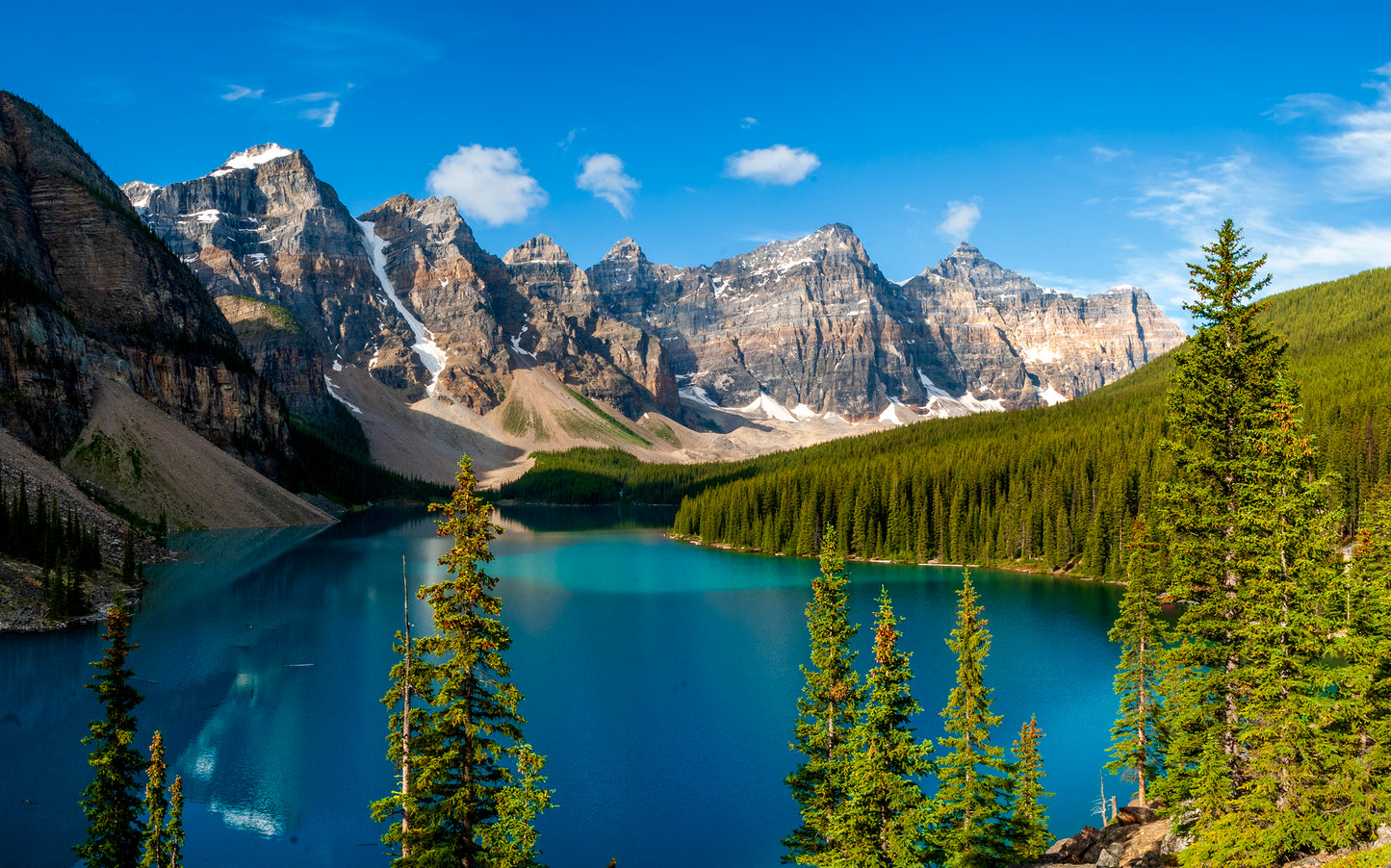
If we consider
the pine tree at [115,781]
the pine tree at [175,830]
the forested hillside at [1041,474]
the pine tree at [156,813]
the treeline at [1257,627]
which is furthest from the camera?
the forested hillside at [1041,474]

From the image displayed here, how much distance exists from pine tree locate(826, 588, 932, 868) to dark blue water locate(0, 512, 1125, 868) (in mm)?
8730

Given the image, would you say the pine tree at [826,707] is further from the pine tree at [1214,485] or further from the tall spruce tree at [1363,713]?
the tall spruce tree at [1363,713]

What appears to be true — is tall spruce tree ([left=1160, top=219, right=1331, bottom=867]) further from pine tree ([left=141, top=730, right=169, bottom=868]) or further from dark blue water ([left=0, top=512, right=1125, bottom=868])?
pine tree ([left=141, top=730, right=169, bottom=868])

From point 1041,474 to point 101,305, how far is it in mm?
139919

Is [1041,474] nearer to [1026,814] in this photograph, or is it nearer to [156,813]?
[1026,814]

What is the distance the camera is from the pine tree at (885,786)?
56.9 ft

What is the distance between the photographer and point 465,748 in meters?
17.1

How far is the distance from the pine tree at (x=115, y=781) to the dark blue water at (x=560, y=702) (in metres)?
5.73

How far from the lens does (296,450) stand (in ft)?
557

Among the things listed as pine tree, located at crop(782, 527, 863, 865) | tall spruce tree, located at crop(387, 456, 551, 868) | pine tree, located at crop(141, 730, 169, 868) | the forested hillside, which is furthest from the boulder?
the forested hillside

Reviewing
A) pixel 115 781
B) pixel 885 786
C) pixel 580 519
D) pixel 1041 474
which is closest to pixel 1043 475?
pixel 1041 474

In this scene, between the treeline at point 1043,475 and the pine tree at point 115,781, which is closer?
the pine tree at point 115,781

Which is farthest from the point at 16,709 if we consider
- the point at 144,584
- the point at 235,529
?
the point at 235,529

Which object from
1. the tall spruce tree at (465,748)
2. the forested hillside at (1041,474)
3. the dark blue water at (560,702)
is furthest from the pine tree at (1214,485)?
the forested hillside at (1041,474)
